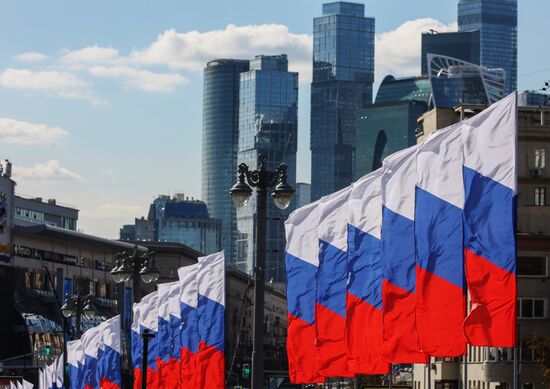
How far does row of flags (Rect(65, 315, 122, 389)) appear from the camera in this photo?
64750 mm

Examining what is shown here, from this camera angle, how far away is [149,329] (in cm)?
6378

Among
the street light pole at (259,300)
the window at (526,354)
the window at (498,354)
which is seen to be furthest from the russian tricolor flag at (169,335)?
the window at (526,354)

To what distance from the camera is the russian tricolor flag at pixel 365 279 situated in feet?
135

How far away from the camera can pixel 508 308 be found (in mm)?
31625

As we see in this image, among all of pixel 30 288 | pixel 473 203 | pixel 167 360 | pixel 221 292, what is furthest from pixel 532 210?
pixel 30 288

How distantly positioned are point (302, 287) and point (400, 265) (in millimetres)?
9354

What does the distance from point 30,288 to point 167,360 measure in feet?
401

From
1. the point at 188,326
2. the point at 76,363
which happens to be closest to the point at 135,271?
the point at 188,326

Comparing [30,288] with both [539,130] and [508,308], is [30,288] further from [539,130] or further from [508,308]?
[508,308]

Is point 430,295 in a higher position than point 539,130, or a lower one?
lower

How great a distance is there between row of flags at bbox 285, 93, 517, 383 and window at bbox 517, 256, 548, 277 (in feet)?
159

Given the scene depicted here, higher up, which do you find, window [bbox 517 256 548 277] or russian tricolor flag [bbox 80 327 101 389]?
window [bbox 517 256 548 277]

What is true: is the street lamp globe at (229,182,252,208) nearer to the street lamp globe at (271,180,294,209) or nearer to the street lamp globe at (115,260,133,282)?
the street lamp globe at (271,180,294,209)

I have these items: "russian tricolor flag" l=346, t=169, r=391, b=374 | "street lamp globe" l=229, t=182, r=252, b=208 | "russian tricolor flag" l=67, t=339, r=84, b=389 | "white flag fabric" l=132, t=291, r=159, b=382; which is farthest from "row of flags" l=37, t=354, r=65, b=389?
"street lamp globe" l=229, t=182, r=252, b=208
